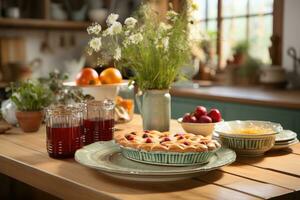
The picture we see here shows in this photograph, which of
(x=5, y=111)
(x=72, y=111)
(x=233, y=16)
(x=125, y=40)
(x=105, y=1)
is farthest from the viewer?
(x=105, y=1)

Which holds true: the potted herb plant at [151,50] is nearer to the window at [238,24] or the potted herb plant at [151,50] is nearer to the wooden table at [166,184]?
the wooden table at [166,184]

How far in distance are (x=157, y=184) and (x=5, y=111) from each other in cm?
109

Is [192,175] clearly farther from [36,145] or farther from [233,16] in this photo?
[233,16]

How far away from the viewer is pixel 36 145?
174 centimetres

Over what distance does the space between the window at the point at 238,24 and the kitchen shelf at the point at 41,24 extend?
4.07 ft

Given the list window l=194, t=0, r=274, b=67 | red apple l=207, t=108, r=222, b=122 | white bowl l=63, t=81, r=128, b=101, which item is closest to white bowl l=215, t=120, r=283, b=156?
red apple l=207, t=108, r=222, b=122

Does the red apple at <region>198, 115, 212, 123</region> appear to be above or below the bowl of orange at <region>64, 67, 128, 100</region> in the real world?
below

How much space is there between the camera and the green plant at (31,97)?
6.45 ft

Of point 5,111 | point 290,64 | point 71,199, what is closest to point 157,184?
point 71,199

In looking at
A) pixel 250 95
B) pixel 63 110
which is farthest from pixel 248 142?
pixel 250 95

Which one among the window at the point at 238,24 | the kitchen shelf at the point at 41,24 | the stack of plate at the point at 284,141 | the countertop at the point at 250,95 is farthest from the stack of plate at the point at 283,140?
the kitchen shelf at the point at 41,24

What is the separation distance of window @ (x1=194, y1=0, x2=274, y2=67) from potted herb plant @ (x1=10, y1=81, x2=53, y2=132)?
2296mm

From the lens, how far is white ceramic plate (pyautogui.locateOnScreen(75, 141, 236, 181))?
1.24 metres

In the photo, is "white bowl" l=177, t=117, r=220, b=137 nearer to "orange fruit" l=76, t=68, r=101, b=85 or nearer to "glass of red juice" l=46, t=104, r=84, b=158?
"glass of red juice" l=46, t=104, r=84, b=158
